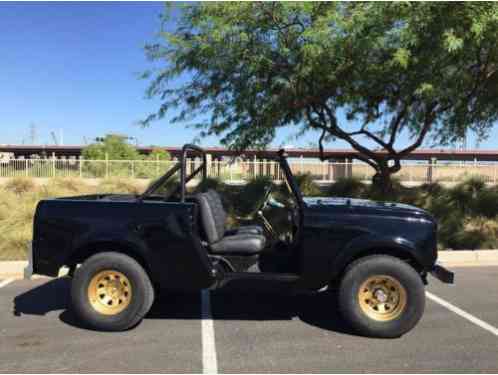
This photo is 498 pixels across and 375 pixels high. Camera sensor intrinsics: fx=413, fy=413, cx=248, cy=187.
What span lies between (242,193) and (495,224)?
5830mm

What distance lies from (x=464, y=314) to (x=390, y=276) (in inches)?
52.8

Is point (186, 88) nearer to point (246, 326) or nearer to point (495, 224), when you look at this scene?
point (246, 326)

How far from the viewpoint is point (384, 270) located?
3.82 meters

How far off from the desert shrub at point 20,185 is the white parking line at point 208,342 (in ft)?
28.0

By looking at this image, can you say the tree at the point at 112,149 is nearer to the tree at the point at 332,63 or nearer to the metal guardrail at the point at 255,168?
the metal guardrail at the point at 255,168

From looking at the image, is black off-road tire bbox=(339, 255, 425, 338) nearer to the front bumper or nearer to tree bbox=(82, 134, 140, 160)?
the front bumper

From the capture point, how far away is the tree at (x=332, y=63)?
22.8 feet

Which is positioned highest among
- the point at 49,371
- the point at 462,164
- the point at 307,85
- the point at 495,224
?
the point at 307,85

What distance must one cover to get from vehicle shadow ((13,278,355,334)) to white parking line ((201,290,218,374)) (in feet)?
0.19

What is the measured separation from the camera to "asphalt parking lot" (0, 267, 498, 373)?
10.9ft

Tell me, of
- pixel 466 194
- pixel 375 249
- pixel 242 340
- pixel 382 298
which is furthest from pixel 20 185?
pixel 466 194

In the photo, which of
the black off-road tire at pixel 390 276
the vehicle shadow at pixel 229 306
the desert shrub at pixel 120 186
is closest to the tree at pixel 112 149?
the desert shrub at pixel 120 186

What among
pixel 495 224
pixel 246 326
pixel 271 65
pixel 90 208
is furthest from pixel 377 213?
pixel 495 224

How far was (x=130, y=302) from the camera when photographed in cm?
395
